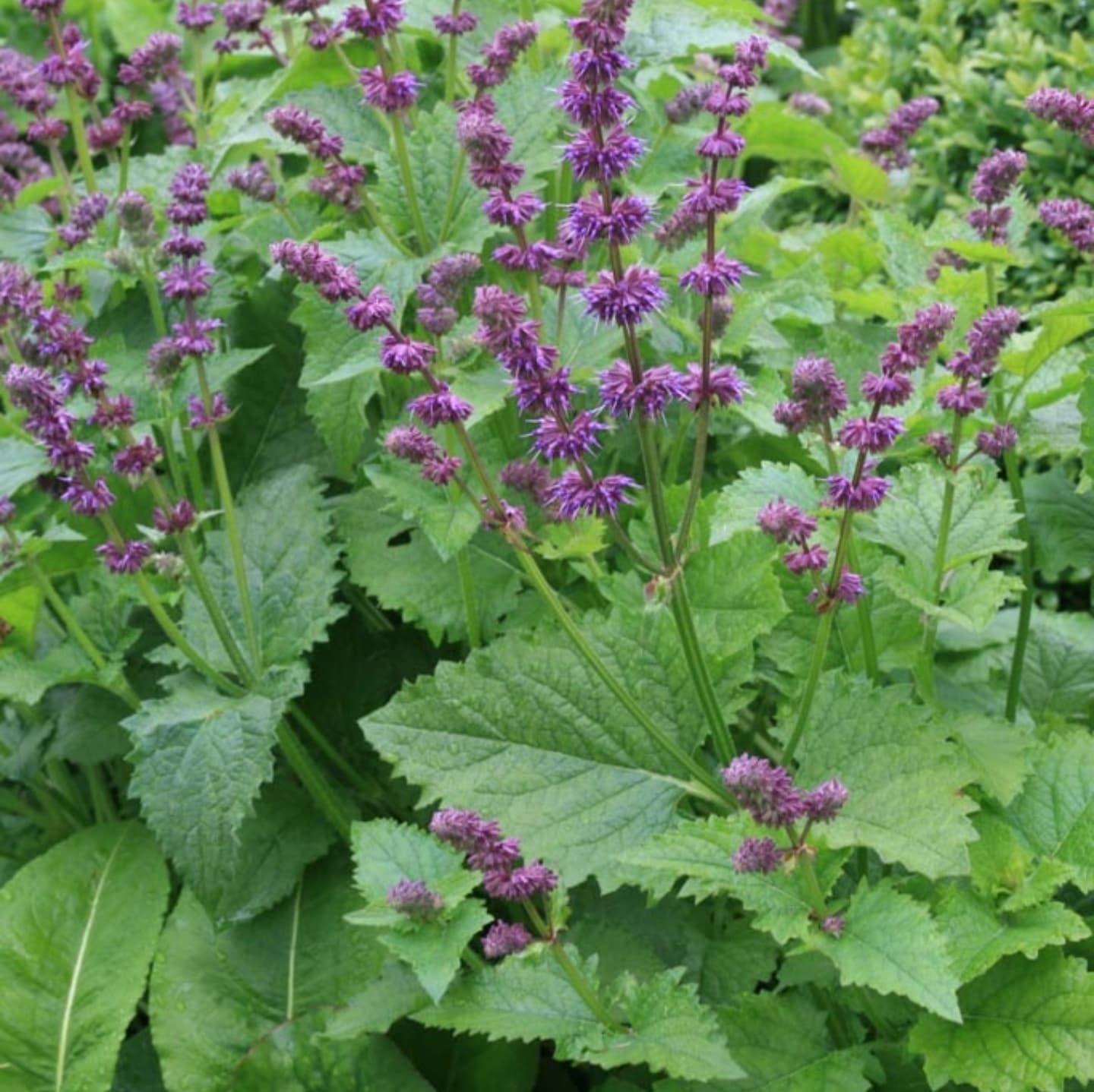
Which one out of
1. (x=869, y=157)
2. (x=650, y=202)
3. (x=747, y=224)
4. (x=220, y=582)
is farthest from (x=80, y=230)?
(x=869, y=157)

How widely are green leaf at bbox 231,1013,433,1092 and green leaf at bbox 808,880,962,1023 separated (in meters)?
0.96

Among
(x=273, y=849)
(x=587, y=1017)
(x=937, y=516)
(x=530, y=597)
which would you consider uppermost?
(x=937, y=516)

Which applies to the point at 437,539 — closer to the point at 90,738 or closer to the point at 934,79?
the point at 90,738

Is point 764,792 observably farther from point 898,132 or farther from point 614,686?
point 898,132

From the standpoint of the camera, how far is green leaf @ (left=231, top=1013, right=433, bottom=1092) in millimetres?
2604

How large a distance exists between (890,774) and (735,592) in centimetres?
47

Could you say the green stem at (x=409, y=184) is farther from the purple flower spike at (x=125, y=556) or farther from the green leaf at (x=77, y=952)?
the green leaf at (x=77, y=952)

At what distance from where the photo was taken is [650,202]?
1.96m

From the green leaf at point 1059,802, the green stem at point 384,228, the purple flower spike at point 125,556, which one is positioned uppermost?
the green stem at point 384,228

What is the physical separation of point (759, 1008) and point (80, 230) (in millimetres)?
2180

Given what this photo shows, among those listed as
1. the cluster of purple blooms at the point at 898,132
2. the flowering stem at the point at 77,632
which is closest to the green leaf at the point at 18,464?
the flowering stem at the point at 77,632

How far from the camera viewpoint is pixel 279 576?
3.01 metres

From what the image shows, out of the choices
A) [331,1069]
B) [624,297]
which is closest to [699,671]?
[624,297]

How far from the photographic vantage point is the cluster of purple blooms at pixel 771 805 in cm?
187
